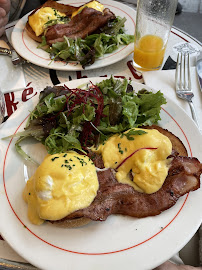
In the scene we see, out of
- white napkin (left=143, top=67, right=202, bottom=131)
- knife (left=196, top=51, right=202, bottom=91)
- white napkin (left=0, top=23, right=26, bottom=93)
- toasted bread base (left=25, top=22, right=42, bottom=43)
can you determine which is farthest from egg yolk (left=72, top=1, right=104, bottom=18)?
knife (left=196, top=51, right=202, bottom=91)

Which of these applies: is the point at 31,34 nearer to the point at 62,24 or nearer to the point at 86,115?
the point at 62,24

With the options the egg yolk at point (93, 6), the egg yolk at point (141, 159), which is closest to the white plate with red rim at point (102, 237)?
the egg yolk at point (141, 159)

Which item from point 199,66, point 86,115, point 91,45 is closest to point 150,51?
point 199,66

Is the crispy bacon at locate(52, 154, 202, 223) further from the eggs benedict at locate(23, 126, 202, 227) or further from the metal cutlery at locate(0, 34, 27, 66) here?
the metal cutlery at locate(0, 34, 27, 66)

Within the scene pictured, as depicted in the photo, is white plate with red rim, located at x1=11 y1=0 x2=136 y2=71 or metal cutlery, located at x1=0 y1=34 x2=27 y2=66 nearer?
white plate with red rim, located at x1=11 y1=0 x2=136 y2=71

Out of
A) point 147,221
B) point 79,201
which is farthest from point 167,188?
point 79,201

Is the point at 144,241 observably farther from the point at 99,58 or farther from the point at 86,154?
the point at 99,58
